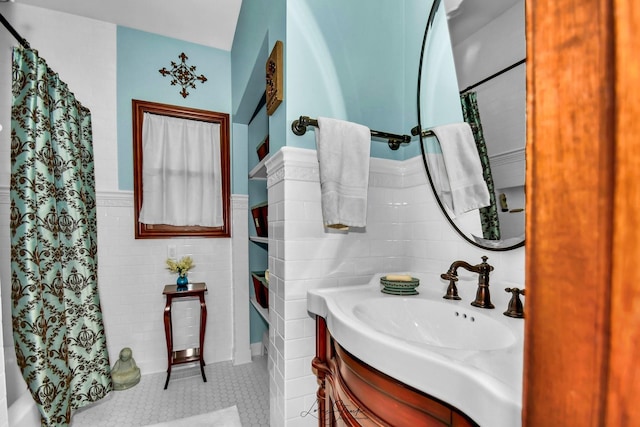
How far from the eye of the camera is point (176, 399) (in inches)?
75.0

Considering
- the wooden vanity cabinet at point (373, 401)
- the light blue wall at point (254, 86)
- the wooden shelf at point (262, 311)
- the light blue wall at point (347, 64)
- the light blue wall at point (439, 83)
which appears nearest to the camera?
the wooden vanity cabinet at point (373, 401)

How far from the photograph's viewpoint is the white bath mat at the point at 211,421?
165cm

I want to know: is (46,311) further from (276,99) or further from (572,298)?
(572,298)

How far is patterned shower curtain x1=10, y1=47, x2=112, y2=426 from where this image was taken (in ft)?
4.44

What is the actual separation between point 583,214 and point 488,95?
0.96m

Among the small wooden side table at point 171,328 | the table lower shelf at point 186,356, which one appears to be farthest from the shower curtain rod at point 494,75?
the table lower shelf at point 186,356

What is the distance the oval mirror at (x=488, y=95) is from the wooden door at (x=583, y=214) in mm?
802

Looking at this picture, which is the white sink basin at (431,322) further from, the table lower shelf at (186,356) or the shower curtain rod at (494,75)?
the table lower shelf at (186,356)

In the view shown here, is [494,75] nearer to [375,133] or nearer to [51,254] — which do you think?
[375,133]

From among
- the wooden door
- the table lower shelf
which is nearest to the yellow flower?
the table lower shelf

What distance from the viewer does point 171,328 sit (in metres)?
2.21

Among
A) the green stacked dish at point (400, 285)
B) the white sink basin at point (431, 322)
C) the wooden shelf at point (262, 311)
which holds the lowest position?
the wooden shelf at point (262, 311)

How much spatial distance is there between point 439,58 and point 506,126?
449 millimetres

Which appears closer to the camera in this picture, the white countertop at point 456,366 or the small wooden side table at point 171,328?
the white countertop at point 456,366
